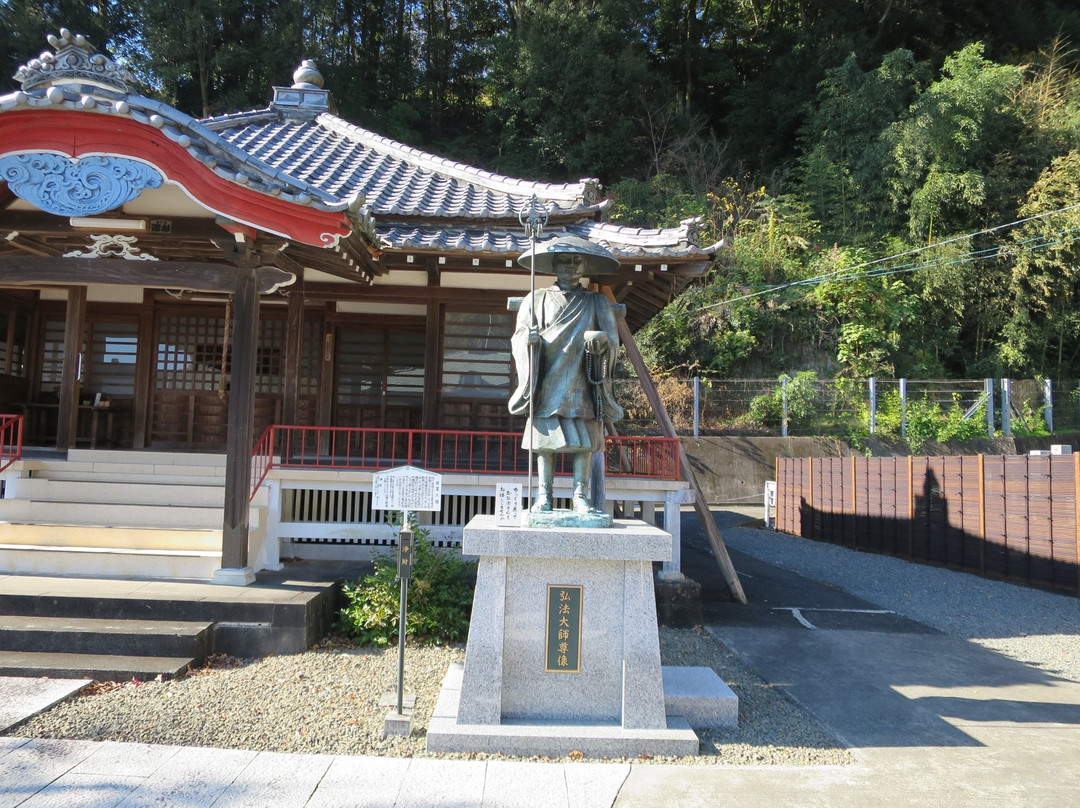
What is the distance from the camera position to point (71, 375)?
9.25 m

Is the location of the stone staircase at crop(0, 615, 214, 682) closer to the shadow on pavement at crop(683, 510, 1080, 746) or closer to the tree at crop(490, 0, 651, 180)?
the shadow on pavement at crop(683, 510, 1080, 746)

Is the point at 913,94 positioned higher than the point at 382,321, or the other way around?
the point at 913,94

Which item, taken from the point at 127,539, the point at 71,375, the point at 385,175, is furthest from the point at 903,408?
the point at 71,375

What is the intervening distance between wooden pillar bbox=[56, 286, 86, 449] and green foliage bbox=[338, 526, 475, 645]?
533 cm

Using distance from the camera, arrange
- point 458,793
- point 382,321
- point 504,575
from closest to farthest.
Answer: point 458,793
point 504,575
point 382,321

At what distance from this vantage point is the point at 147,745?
14.1 ft


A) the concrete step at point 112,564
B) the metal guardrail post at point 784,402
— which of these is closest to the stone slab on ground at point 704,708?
the concrete step at point 112,564

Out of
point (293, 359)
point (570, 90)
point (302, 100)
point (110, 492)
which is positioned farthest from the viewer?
point (570, 90)

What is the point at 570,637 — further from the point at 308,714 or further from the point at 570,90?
the point at 570,90

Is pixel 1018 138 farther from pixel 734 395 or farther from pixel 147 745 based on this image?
pixel 147 745

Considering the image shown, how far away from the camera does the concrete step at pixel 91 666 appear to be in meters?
5.27

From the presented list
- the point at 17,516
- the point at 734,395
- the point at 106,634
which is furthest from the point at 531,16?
the point at 106,634

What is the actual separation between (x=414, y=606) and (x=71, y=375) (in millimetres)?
6313

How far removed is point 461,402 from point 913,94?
23.5m
